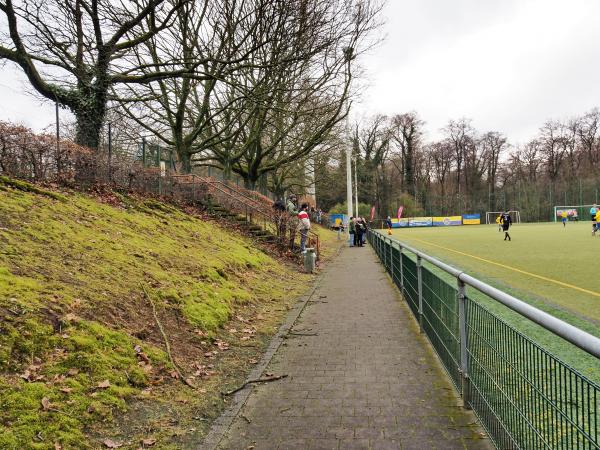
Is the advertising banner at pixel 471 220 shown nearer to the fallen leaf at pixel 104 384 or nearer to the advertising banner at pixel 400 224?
the advertising banner at pixel 400 224

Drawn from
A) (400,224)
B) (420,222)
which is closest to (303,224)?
(400,224)

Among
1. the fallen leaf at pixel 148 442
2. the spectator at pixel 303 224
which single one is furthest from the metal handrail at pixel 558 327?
→ the spectator at pixel 303 224

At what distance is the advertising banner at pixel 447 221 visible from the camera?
236 ft

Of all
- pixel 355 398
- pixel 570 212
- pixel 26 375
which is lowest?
pixel 355 398

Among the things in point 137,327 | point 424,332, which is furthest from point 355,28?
point 137,327

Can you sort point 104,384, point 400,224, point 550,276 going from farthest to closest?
point 400,224 → point 550,276 → point 104,384

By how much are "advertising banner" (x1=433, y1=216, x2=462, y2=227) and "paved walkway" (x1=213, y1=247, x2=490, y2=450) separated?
67.3 m

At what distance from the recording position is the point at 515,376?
3.00 metres

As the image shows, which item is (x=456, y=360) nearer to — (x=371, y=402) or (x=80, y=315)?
(x=371, y=402)

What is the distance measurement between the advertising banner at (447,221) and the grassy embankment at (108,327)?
65.4m

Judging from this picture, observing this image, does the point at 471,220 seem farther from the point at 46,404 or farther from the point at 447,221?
the point at 46,404

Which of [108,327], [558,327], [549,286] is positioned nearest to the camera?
[558,327]

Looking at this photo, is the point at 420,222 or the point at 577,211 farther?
the point at 420,222

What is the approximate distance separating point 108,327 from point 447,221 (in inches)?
2848
